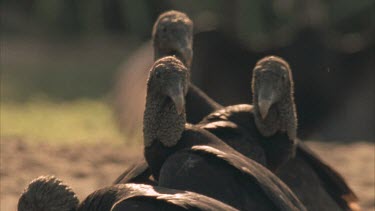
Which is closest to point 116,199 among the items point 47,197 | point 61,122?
point 47,197

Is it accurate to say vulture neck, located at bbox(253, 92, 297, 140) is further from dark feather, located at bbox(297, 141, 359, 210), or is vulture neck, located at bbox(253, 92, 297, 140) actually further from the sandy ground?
the sandy ground

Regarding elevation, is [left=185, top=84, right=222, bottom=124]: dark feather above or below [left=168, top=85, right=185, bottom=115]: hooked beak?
below

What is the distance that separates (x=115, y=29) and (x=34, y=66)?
2035 millimetres

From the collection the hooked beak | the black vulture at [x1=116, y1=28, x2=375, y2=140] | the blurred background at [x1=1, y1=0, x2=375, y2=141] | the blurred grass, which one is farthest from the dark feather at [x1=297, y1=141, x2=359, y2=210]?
the black vulture at [x1=116, y1=28, x2=375, y2=140]

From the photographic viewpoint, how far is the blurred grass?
32.7ft

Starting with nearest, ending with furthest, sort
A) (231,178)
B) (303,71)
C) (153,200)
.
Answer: (153,200) < (231,178) < (303,71)

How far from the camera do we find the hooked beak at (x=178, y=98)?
16.3ft

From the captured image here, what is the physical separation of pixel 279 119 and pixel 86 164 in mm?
3061

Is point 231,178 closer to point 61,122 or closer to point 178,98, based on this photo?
point 178,98

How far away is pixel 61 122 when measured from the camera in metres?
10.9

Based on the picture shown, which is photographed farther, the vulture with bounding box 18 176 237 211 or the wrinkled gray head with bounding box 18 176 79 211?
the wrinkled gray head with bounding box 18 176 79 211

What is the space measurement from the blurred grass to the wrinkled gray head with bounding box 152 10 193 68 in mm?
3212

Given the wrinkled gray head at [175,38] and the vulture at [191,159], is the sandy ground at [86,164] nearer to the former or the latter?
the wrinkled gray head at [175,38]

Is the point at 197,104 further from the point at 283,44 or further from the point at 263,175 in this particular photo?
the point at 283,44
